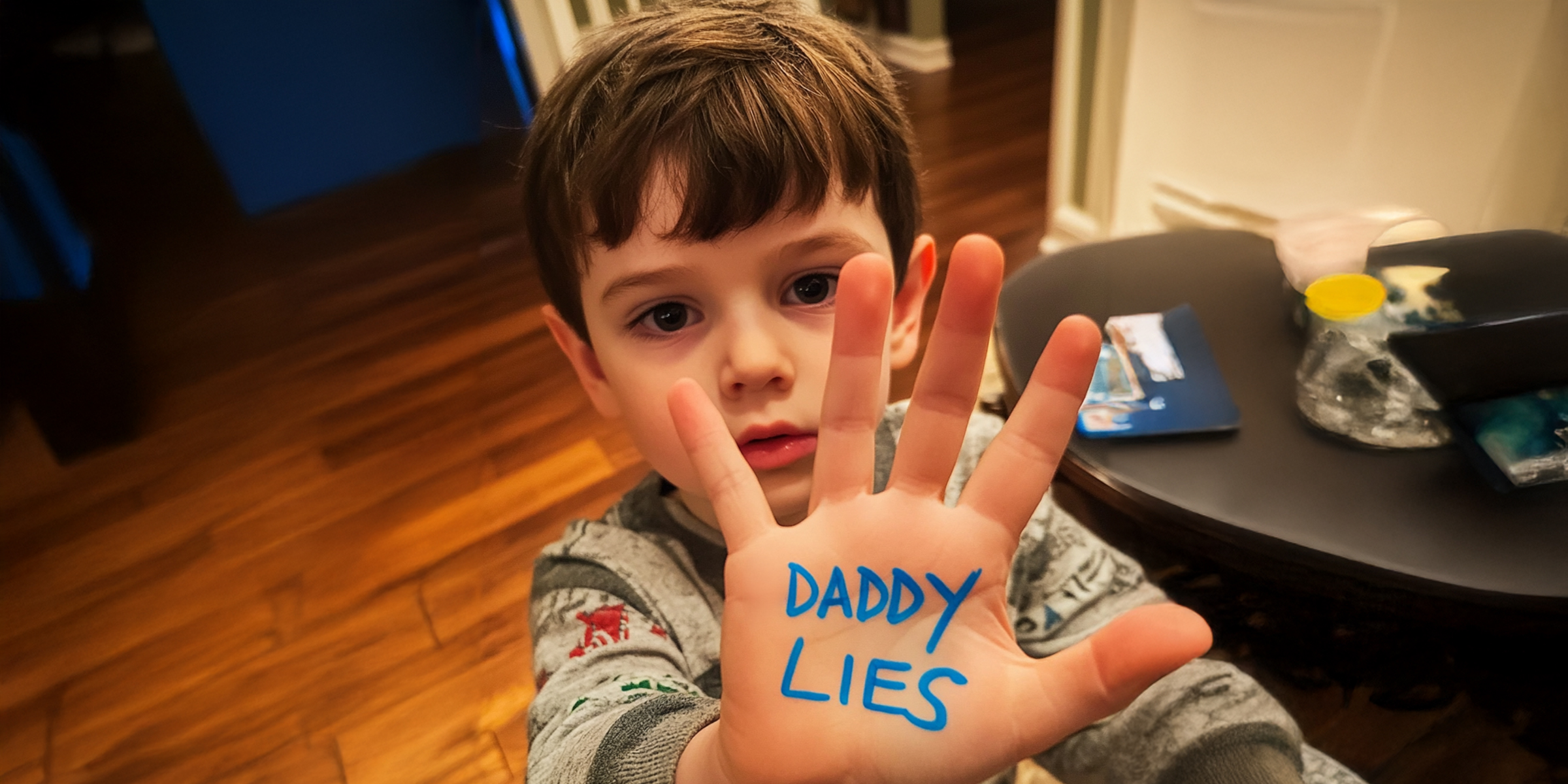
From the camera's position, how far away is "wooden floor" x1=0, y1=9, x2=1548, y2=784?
1198 millimetres

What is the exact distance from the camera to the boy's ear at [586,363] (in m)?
0.66

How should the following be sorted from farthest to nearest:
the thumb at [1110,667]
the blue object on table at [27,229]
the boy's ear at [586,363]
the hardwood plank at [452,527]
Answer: the blue object on table at [27,229] → the hardwood plank at [452,527] → the boy's ear at [586,363] → the thumb at [1110,667]

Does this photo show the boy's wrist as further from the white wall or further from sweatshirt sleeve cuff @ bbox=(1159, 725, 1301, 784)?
the white wall

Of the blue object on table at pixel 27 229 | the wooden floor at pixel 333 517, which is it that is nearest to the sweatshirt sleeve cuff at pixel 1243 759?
the wooden floor at pixel 333 517

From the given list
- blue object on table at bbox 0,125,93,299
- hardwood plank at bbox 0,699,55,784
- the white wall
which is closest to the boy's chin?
the white wall

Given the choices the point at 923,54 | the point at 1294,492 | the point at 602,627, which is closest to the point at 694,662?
the point at 602,627

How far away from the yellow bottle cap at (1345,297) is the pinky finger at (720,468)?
2.32ft

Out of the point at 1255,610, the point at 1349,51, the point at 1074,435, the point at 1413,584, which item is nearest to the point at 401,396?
the point at 1074,435

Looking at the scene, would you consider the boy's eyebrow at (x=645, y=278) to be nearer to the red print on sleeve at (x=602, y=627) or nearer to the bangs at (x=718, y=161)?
the bangs at (x=718, y=161)

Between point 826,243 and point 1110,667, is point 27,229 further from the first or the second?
point 1110,667

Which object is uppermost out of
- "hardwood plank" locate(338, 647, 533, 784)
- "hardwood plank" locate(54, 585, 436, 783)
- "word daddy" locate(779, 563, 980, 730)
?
"word daddy" locate(779, 563, 980, 730)

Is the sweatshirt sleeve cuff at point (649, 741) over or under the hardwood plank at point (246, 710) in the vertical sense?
over

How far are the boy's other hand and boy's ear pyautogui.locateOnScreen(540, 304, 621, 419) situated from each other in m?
0.27

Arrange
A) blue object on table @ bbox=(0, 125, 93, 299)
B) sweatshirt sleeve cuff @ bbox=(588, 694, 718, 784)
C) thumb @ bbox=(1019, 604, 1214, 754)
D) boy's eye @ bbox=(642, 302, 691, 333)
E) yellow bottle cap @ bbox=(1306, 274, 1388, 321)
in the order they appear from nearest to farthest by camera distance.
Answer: thumb @ bbox=(1019, 604, 1214, 754) → sweatshirt sleeve cuff @ bbox=(588, 694, 718, 784) → boy's eye @ bbox=(642, 302, 691, 333) → yellow bottle cap @ bbox=(1306, 274, 1388, 321) → blue object on table @ bbox=(0, 125, 93, 299)
